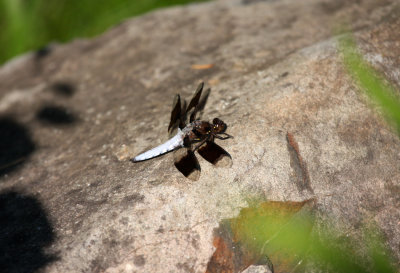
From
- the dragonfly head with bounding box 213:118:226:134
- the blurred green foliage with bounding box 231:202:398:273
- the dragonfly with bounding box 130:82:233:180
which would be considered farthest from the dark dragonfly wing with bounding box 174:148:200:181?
the blurred green foliage with bounding box 231:202:398:273

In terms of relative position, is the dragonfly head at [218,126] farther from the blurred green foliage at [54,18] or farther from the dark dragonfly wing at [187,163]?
A: the blurred green foliage at [54,18]

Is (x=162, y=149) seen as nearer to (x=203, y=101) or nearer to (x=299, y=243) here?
(x=203, y=101)

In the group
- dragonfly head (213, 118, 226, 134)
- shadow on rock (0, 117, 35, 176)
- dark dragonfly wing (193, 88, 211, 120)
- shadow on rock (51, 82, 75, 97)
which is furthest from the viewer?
shadow on rock (51, 82, 75, 97)

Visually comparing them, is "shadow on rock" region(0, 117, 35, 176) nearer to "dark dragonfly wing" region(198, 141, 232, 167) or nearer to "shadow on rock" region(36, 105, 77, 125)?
"shadow on rock" region(36, 105, 77, 125)

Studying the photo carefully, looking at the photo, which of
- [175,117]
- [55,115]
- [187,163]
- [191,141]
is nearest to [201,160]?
[187,163]

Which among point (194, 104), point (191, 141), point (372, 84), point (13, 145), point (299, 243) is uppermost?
point (372, 84)

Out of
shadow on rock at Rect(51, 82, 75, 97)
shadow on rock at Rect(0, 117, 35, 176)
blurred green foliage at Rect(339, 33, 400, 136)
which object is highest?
blurred green foliage at Rect(339, 33, 400, 136)
